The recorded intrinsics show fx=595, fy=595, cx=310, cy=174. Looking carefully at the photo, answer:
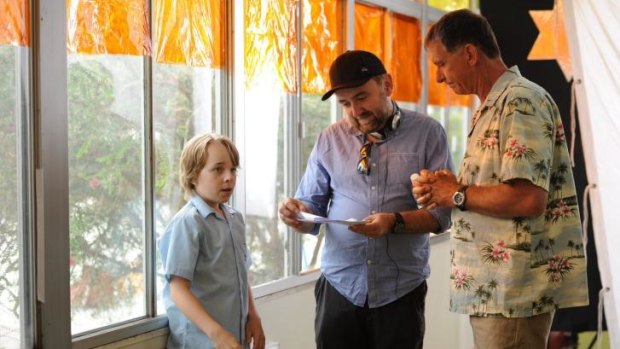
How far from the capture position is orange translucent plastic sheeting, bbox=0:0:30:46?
1.67 m

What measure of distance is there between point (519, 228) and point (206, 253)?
3.30 feet

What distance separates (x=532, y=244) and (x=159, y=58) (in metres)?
1.44

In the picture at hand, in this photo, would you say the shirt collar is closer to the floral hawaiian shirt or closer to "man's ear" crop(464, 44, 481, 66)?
the floral hawaiian shirt

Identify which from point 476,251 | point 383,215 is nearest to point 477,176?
point 476,251

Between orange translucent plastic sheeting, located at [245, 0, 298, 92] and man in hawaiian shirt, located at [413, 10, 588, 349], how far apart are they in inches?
47.0

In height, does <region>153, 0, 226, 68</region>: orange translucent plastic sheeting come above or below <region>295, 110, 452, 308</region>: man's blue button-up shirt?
above

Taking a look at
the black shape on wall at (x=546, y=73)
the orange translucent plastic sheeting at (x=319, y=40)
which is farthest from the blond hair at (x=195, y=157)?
the black shape on wall at (x=546, y=73)

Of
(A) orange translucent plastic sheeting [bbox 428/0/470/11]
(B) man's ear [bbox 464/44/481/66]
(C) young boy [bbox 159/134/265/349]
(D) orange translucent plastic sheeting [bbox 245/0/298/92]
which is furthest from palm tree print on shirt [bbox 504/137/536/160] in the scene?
(A) orange translucent plastic sheeting [bbox 428/0/470/11]

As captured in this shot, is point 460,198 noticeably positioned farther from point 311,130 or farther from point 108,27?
point 311,130

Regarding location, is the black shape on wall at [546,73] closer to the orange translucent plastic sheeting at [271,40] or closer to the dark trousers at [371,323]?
the orange translucent plastic sheeting at [271,40]

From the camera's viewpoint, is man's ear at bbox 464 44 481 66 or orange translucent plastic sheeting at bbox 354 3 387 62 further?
orange translucent plastic sheeting at bbox 354 3 387 62

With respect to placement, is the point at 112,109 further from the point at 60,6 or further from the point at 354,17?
the point at 354,17

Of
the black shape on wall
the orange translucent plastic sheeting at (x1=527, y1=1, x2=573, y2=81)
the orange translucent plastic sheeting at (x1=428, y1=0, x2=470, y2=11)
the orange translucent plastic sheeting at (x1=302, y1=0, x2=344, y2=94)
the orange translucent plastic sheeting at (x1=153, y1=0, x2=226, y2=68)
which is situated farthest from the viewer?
the orange translucent plastic sheeting at (x1=428, y1=0, x2=470, y2=11)

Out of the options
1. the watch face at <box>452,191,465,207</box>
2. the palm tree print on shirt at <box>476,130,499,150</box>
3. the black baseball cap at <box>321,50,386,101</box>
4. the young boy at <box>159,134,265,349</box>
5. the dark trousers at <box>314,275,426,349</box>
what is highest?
the black baseball cap at <box>321,50,386,101</box>
